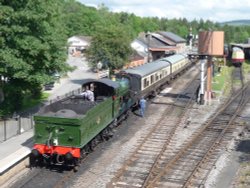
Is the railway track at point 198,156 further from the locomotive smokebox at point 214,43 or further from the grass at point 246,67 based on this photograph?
the grass at point 246,67

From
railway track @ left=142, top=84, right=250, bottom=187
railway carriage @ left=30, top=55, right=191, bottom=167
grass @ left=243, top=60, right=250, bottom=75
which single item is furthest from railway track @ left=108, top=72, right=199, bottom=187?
grass @ left=243, top=60, right=250, bottom=75

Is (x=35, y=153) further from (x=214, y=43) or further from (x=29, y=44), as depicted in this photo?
(x=214, y=43)

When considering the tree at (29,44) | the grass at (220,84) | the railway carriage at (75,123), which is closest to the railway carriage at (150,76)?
the railway carriage at (75,123)

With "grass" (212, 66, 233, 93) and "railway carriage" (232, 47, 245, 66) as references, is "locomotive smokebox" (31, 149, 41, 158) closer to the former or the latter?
"grass" (212, 66, 233, 93)

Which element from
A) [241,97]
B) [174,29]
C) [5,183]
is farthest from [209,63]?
[174,29]

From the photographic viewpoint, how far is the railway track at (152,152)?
16.3 metres

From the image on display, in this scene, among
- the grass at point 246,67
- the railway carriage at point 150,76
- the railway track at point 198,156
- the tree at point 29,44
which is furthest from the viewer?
the grass at point 246,67

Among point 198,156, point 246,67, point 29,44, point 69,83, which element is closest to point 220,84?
point 69,83

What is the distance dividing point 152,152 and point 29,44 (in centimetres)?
961

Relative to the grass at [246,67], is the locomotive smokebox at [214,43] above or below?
above

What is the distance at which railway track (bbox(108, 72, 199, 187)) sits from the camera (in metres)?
16.3

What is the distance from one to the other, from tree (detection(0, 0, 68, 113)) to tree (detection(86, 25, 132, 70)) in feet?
63.9

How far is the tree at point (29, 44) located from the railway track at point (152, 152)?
730cm

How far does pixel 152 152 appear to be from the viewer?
19781 mm
